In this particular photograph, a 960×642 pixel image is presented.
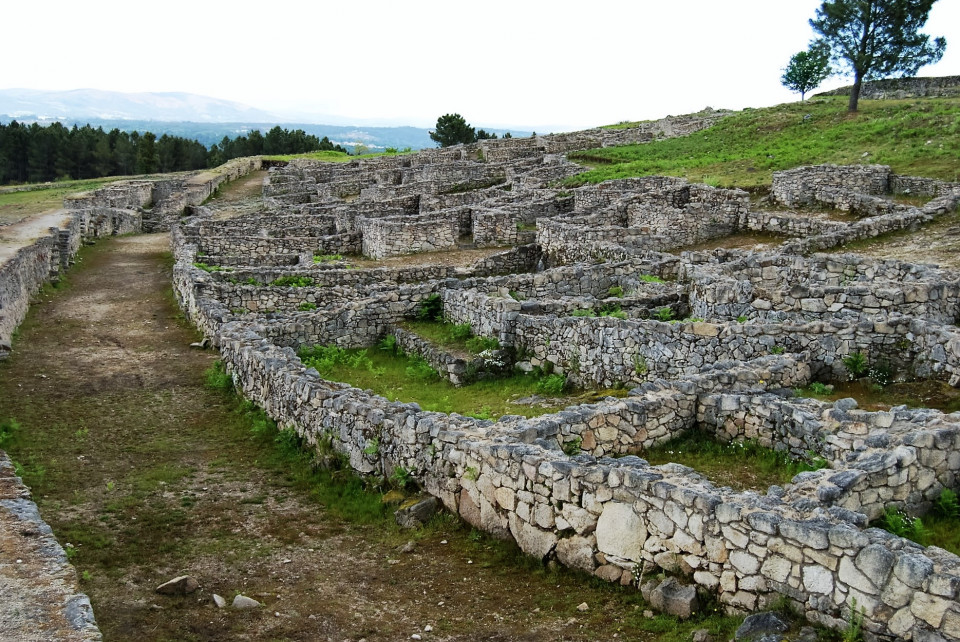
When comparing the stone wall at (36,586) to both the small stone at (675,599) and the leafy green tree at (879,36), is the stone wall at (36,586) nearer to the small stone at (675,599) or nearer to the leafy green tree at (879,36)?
the small stone at (675,599)

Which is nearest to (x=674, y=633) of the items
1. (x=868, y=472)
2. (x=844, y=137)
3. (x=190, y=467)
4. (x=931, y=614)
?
(x=931, y=614)

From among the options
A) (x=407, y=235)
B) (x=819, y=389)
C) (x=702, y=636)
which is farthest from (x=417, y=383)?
(x=407, y=235)

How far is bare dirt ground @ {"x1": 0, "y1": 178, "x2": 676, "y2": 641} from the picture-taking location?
331 inches

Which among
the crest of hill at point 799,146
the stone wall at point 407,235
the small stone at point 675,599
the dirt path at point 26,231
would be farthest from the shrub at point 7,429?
the crest of hill at point 799,146

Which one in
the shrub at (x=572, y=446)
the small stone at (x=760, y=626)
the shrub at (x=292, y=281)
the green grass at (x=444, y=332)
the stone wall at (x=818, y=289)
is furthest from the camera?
the shrub at (x=292, y=281)

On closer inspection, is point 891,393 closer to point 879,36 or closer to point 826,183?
point 826,183

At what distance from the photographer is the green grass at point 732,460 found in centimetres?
1045

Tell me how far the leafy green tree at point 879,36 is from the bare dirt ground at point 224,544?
37.6 meters

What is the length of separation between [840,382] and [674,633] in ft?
23.0

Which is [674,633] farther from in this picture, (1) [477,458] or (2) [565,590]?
(1) [477,458]

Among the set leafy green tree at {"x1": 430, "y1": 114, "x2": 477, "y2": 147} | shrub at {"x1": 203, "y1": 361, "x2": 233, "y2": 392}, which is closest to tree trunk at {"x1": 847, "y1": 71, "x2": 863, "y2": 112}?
shrub at {"x1": 203, "y1": 361, "x2": 233, "y2": 392}

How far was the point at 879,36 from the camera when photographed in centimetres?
4212

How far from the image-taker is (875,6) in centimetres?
4212

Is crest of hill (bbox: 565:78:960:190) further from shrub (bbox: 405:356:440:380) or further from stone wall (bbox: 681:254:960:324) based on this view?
shrub (bbox: 405:356:440:380)
